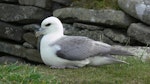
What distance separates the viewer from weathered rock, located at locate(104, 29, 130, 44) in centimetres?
884

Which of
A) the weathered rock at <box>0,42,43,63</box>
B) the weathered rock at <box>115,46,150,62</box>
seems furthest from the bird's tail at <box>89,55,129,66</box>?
the weathered rock at <box>0,42,43,63</box>

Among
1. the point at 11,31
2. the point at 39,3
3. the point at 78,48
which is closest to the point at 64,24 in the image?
the point at 39,3

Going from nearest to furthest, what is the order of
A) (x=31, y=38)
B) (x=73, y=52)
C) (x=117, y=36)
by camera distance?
1. (x=73, y=52)
2. (x=117, y=36)
3. (x=31, y=38)

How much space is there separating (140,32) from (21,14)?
97.5 inches

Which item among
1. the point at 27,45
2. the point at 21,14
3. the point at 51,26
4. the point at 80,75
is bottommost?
the point at 27,45

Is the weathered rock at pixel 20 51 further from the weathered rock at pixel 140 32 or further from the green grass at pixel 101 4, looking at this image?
the weathered rock at pixel 140 32

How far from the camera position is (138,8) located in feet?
28.4

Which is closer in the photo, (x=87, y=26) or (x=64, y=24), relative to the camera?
(x=87, y=26)

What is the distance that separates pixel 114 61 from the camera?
23.0 feet

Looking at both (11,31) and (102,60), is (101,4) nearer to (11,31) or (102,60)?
(11,31)

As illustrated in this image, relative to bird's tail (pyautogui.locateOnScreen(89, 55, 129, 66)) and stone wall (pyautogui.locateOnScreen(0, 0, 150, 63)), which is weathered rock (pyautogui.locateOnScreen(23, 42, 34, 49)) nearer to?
stone wall (pyautogui.locateOnScreen(0, 0, 150, 63))

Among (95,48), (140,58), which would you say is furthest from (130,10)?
(95,48)

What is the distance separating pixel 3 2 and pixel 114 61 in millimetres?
3776

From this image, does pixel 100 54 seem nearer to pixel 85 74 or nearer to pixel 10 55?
pixel 85 74
